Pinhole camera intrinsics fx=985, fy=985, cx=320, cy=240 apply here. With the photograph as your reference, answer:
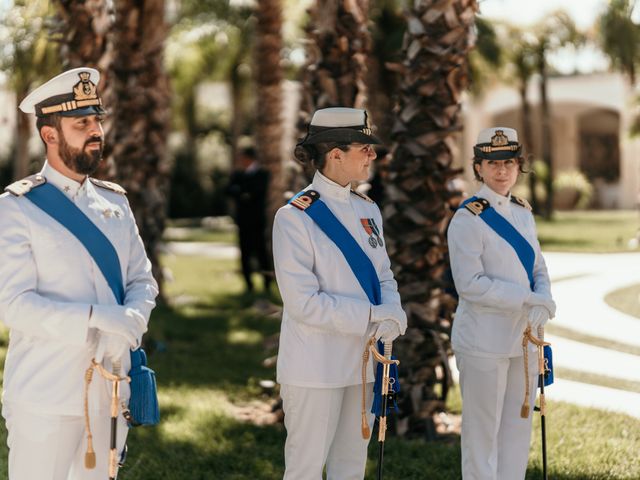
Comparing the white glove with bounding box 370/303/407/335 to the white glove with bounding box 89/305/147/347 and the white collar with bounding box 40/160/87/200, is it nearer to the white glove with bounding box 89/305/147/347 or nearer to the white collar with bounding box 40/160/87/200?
the white glove with bounding box 89/305/147/347

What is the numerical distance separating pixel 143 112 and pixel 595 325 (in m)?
7.01

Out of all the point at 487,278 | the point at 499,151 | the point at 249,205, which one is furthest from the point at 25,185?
the point at 249,205

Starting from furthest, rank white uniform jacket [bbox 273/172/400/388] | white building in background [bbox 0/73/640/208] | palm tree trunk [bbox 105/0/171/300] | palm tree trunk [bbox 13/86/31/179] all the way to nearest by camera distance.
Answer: white building in background [bbox 0/73/640/208] → palm tree trunk [bbox 13/86/31/179] → palm tree trunk [bbox 105/0/171/300] → white uniform jacket [bbox 273/172/400/388]

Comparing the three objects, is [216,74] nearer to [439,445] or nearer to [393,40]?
[393,40]

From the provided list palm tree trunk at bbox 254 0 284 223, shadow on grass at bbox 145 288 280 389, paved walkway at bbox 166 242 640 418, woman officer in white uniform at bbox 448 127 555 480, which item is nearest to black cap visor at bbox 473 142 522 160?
woman officer in white uniform at bbox 448 127 555 480

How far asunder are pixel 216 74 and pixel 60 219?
98.5ft

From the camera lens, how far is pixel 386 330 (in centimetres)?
415

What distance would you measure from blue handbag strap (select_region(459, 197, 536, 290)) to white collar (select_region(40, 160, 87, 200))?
2027 millimetres

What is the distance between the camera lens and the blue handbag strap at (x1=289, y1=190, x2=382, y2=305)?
4.21 metres

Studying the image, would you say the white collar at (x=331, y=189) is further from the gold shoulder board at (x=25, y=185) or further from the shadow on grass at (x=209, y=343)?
the shadow on grass at (x=209, y=343)

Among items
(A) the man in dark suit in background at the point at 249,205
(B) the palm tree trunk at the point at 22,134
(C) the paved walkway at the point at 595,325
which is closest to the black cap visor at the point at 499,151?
(C) the paved walkway at the point at 595,325

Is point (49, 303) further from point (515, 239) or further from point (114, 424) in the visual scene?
point (515, 239)

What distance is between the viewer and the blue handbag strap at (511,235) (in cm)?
482

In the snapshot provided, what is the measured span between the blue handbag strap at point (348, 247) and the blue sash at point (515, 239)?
845 millimetres
